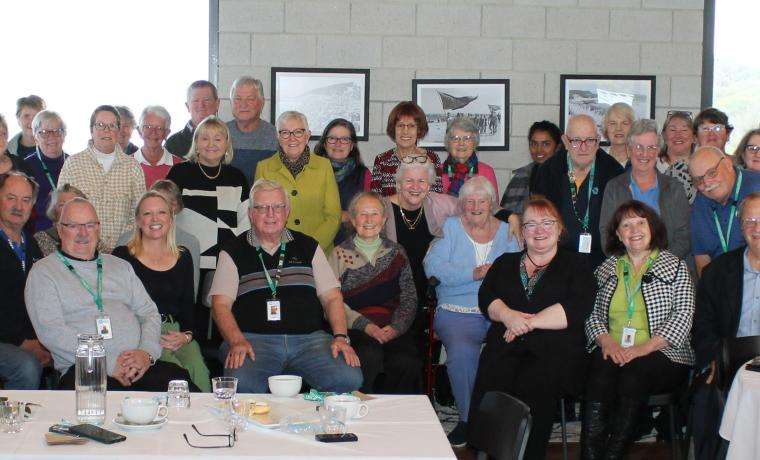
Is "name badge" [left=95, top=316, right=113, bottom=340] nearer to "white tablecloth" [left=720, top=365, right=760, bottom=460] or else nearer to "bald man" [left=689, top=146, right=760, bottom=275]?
"white tablecloth" [left=720, top=365, right=760, bottom=460]

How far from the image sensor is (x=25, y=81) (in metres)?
6.64

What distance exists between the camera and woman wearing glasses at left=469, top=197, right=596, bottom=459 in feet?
13.3

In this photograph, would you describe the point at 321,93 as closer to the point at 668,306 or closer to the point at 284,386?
the point at 668,306

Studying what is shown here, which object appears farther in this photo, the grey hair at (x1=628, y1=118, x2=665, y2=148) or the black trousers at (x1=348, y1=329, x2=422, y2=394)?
the grey hair at (x1=628, y1=118, x2=665, y2=148)

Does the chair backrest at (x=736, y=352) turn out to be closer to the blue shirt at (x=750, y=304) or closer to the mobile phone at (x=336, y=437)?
the blue shirt at (x=750, y=304)

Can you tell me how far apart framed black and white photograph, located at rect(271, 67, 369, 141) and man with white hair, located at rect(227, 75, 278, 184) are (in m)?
0.90

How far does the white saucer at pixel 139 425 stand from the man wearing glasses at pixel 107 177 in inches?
98.2

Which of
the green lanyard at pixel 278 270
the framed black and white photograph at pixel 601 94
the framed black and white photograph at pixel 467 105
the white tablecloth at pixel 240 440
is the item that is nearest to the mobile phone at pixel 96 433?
the white tablecloth at pixel 240 440

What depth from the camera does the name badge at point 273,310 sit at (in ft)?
13.5

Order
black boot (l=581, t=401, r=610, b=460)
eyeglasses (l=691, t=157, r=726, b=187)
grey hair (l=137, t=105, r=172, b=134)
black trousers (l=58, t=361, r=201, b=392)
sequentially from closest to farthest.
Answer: black trousers (l=58, t=361, r=201, b=392) < black boot (l=581, t=401, r=610, b=460) < eyeglasses (l=691, t=157, r=726, b=187) < grey hair (l=137, t=105, r=172, b=134)

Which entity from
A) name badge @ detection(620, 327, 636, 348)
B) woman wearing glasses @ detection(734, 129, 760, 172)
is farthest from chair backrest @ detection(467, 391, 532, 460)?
woman wearing glasses @ detection(734, 129, 760, 172)

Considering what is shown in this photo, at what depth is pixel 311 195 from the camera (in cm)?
502

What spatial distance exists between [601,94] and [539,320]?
9.72 ft

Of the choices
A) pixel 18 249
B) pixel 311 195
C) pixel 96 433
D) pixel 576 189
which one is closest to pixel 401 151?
pixel 311 195
